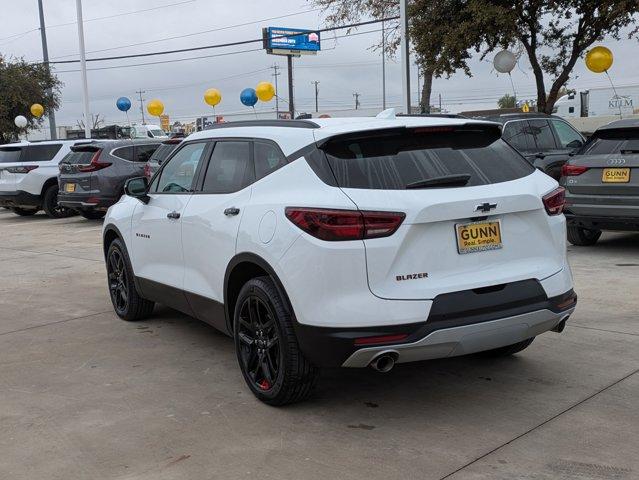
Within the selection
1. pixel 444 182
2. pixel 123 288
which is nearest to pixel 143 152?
pixel 123 288

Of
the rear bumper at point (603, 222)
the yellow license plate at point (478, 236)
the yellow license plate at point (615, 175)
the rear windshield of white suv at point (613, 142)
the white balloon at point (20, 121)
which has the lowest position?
the rear bumper at point (603, 222)

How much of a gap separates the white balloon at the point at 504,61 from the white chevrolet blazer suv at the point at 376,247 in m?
15.1

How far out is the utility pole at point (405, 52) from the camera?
19.7 metres

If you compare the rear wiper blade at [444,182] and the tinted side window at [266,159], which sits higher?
the tinted side window at [266,159]

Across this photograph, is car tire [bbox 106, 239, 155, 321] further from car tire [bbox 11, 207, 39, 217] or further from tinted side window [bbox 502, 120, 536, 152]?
car tire [bbox 11, 207, 39, 217]

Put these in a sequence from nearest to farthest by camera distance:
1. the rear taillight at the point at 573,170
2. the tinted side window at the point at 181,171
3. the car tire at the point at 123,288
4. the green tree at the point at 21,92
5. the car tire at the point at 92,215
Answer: the tinted side window at the point at 181,171 < the car tire at the point at 123,288 < the rear taillight at the point at 573,170 < the car tire at the point at 92,215 < the green tree at the point at 21,92

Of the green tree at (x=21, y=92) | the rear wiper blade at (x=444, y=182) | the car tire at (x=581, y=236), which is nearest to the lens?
the rear wiper blade at (x=444, y=182)

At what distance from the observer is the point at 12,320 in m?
6.99

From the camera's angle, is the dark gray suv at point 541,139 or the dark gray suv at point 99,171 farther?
the dark gray suv at point 99,171

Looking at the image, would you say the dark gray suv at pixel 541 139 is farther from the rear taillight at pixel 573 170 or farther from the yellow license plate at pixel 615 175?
the yellow license plate at pixel 615 175

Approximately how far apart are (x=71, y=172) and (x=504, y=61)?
1100cm

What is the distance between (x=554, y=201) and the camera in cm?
437

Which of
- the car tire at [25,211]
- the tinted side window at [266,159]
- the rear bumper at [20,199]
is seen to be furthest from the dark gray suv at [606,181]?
the car tire at [25,211]

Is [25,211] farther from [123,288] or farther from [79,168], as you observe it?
[123,288]
